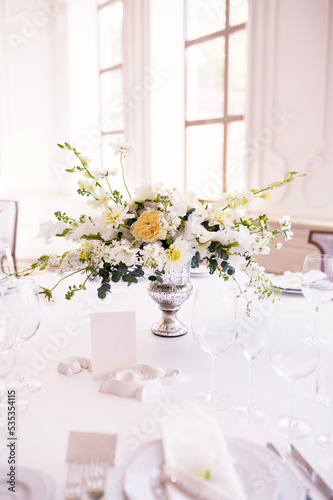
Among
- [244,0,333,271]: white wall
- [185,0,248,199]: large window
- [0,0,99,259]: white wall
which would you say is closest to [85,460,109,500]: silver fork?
[244,0,333,271]: white wall

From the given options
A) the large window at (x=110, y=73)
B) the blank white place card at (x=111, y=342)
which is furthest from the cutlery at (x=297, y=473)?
the large window at (x=110, y=73)

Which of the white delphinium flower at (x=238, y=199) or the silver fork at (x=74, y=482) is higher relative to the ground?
the white delphinium flower at (x=238, y=199)

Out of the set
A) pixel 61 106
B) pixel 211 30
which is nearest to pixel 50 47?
pixel 61 106

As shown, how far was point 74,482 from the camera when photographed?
0.65 m

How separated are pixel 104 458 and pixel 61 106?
5051mm

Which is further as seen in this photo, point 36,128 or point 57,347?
point 36,128

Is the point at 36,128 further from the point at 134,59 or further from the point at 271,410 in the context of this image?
the point at 271,410

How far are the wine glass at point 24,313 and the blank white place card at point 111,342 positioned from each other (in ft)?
0.39

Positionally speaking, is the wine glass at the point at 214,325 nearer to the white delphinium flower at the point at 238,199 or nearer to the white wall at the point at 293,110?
the white delphinium flower at the point at 238,199

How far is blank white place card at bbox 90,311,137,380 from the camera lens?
3.18 feet

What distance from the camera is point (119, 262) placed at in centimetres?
111

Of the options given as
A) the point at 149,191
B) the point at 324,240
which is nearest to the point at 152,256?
the point at 149,191

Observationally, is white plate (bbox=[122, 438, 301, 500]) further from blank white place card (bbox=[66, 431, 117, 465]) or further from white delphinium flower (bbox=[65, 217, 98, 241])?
white delphinium flower (bbox=[65, 217, 98, 241])

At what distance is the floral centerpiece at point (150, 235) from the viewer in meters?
1.07
